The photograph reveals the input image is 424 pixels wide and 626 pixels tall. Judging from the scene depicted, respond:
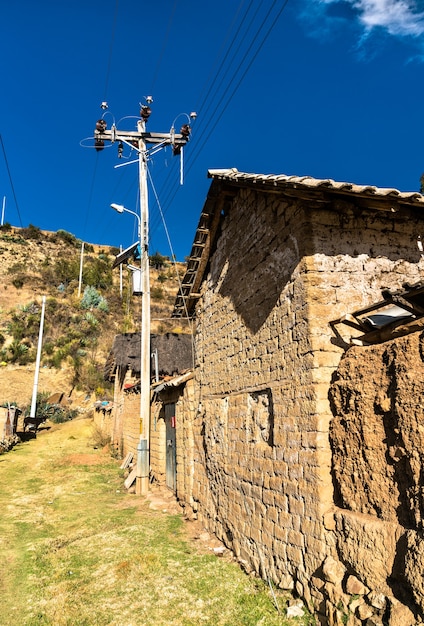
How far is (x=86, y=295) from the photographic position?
133 feet

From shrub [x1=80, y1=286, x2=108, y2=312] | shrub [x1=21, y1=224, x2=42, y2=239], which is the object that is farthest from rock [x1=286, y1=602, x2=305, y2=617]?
shrub [x1=21, y1=224, x2=42, y2=239]

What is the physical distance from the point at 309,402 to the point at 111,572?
158 inches

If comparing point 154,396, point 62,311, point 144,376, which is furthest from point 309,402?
point 62,311

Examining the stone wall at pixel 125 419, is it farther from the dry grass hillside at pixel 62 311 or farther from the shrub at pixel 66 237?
the shrub at pixel 66 237

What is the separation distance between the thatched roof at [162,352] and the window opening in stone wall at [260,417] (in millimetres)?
11234

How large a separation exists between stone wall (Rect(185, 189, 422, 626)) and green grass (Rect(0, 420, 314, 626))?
55 centimetres

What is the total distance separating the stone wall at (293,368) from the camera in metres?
4.59

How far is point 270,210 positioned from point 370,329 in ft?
7.99

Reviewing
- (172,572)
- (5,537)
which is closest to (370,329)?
(172,572)

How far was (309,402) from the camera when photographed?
4.75 metres

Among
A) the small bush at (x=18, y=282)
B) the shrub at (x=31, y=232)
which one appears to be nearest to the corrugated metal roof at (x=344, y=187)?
the small bush at (x=18, y=282)

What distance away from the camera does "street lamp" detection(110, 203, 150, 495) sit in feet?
37.4

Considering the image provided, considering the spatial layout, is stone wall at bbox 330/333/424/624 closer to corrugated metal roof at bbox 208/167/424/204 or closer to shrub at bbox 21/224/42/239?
corrugated metal roof at bbox 208/167/424/204

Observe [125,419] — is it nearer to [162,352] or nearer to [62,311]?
[162,352]
